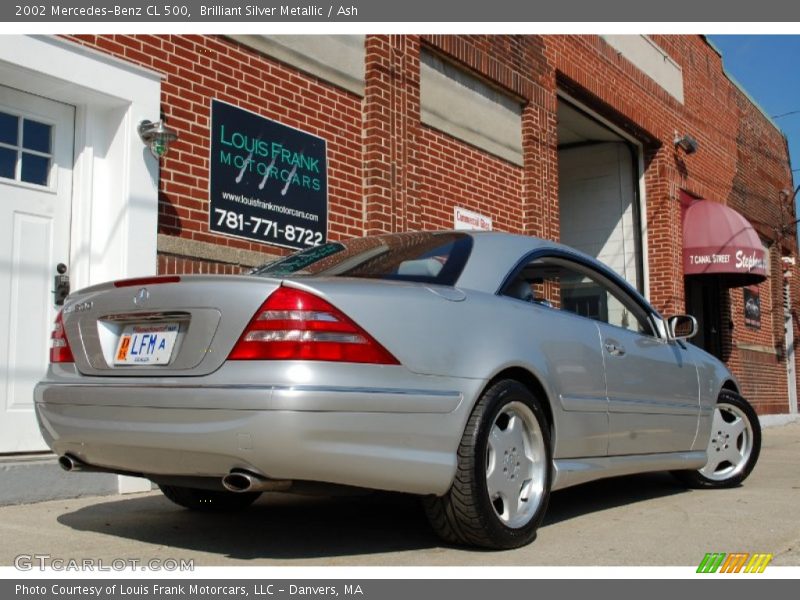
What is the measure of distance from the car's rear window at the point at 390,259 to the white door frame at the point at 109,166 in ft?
5.67

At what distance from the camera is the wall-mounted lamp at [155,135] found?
600 cm

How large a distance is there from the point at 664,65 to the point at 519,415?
12022 mm

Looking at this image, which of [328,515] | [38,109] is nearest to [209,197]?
[38,109]

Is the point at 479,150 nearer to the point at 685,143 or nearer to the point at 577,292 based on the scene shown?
the point at 577,292

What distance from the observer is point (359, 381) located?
10.6 feet

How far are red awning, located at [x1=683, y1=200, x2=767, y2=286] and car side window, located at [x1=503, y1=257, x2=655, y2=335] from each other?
9579mm

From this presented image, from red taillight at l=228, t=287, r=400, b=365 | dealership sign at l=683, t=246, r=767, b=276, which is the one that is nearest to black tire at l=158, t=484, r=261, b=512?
red taillight at l=228, t=287, r=400, b=365

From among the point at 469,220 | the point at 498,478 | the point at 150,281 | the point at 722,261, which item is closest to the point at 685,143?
the point at 722,261

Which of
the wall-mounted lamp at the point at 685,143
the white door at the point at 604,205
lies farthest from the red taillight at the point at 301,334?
the wall-mounted lamp at the point at 685,143

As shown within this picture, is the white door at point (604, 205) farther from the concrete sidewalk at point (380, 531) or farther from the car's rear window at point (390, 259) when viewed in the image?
the car's rear window at point (390, 259)

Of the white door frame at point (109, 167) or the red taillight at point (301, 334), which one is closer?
the red taillight at point (301, 334)

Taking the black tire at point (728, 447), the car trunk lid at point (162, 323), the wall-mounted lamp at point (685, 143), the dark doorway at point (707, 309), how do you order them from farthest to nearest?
the dark doorway at point (707, 309), the wall-mounted lamp at point (685, 143), the black tire at point (728, 447), the car trunk lid at point (162, 323)

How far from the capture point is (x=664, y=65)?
14.5m

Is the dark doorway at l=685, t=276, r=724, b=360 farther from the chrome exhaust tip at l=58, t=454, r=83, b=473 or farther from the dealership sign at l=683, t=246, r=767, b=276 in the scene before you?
the chrome exhaust tip at l=58, t=454, r=83, b=473
